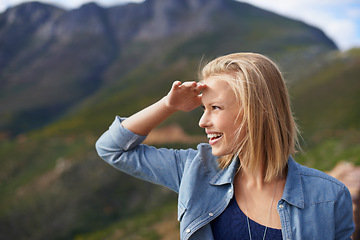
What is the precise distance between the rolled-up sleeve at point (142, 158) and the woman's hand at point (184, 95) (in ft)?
1.22

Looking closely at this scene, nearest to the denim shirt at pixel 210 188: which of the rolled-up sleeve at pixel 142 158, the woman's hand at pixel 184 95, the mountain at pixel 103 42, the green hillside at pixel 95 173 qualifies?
the rolled-up sleeve at pixel 142 158

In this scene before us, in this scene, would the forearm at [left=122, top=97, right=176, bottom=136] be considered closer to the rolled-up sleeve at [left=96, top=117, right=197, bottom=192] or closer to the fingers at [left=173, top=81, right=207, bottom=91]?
the rolled-up sleeve at [left=96, top=117, right=197, bottom=192]

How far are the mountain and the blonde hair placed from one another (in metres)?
36.4

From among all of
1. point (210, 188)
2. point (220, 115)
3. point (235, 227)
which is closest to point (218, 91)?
point (220, 115)

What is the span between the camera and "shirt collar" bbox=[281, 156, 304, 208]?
2.40 meters

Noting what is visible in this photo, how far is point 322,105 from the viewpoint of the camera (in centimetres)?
2425

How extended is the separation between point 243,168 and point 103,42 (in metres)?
68.3

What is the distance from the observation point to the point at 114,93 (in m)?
48.2

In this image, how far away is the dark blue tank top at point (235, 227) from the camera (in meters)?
2.44

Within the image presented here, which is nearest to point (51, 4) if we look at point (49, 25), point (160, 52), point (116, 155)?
point (49, 25)

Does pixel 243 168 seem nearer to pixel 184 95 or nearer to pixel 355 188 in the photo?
pixel 184 95

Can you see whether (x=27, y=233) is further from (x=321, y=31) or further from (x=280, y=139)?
(x=321, y=31)

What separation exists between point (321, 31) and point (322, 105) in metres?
58.2

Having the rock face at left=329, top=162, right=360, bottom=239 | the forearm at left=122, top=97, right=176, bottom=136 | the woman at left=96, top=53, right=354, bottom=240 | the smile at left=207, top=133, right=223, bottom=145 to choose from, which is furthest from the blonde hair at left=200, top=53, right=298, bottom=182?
the rock face at left=329, top=162, right=360, bottom=239
